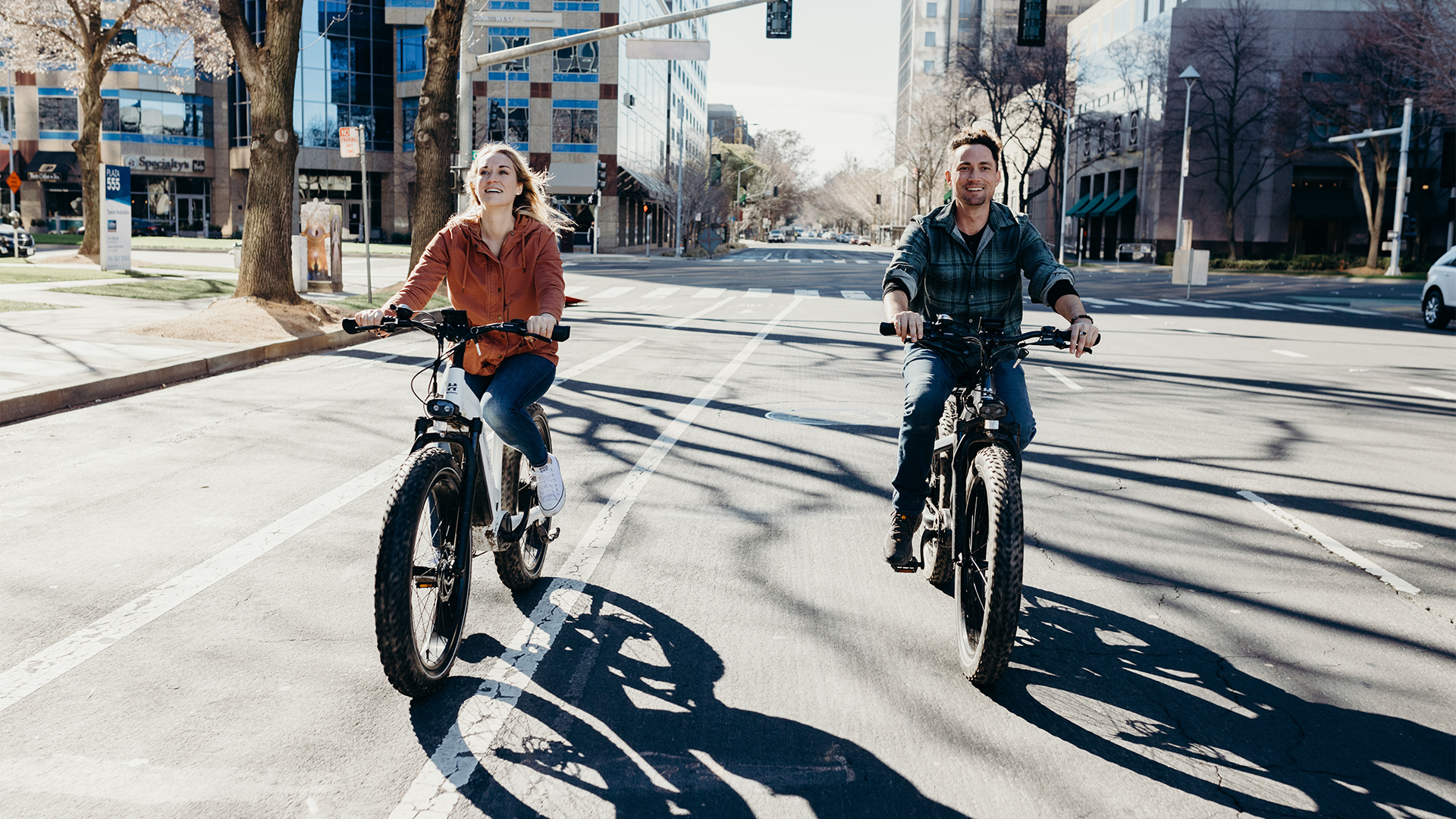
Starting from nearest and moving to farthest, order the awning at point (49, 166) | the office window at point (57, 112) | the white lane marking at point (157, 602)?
the white lane marking at point (157, 602)
the awning at point (49, 166)
the office window at point (57, 112)

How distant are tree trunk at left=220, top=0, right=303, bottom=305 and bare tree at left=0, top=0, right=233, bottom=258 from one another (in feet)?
50.2

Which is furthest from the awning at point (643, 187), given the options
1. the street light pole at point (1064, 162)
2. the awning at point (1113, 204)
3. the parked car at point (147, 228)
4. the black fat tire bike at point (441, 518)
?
the black fat tire bike at point (441, 518)

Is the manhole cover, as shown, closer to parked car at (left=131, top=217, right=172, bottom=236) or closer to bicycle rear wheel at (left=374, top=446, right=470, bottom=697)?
bicycle rear wheel at (left=374, top=446, right=470, bottom=697)

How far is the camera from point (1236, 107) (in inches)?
2360

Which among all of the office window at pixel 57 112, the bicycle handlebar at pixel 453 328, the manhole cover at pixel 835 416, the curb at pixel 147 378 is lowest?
the manhole cover at pixel 835 416

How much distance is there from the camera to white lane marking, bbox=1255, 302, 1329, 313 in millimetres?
28266

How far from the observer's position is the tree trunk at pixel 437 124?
21094 mm

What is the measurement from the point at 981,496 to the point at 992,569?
0.37 meters

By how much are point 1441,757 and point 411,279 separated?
390 centimetres

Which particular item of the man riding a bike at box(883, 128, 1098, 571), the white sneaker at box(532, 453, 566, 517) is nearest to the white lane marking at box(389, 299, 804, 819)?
the white sneaker at box(532, 453, 566, 517)

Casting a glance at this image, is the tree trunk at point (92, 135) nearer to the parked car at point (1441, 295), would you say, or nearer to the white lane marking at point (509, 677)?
the white lane marking at point (509, 677)

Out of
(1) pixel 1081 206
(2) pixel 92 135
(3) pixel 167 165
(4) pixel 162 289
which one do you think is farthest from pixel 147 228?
(1) pixel 1081 206

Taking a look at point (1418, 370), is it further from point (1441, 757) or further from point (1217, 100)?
point (1217, 100)

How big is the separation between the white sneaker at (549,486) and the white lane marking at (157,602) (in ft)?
5.15
